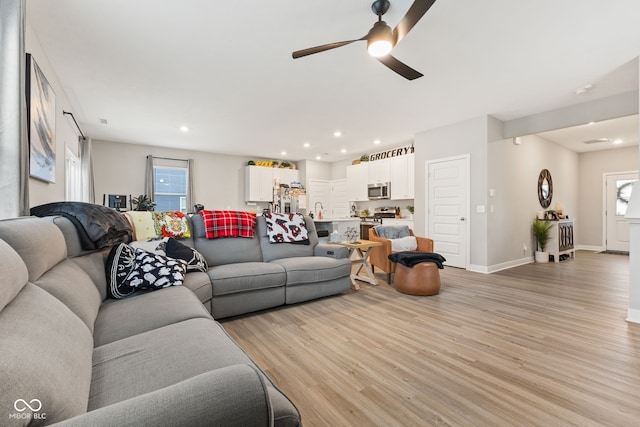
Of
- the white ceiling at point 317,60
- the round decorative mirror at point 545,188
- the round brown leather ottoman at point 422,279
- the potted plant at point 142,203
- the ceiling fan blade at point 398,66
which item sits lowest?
the round brown leather ottoman at point 422,279

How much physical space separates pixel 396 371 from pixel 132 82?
4072mm

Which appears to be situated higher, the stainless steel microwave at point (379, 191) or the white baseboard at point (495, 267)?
the stainless steel microwave at point (379, 191)

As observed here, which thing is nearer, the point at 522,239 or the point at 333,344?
the point at 333,344

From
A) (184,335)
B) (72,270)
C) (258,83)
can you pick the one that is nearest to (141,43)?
(258,83)

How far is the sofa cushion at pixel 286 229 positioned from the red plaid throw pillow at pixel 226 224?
24cm

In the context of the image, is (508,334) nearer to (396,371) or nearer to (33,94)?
(396,371)

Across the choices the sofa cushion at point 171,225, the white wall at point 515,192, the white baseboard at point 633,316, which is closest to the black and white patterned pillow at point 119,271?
the sofa cushion at point 171,225

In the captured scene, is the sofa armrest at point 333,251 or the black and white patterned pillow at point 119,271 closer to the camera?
the black and white patterned pillow at point 119,271

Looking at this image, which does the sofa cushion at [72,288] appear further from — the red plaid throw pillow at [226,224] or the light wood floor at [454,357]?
the red plaid throw pillow at [226,224]

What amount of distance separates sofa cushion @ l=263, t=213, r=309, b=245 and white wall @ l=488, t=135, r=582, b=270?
3224mm

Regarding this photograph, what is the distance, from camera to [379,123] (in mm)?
5109

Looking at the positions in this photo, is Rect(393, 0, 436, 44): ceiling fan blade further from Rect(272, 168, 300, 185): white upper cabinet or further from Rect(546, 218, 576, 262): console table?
Rect(272, 168, 300, 185): white upper cabinet

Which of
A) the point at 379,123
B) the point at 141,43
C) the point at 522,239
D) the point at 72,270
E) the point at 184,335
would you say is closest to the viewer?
the point at 184,335

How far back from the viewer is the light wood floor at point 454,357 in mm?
1492
